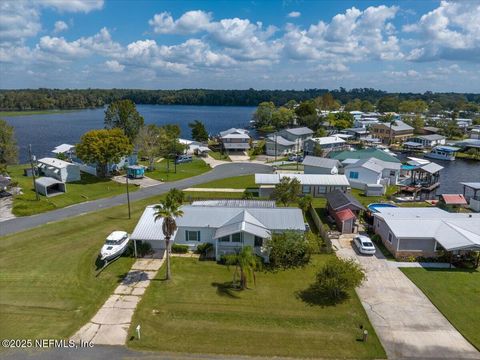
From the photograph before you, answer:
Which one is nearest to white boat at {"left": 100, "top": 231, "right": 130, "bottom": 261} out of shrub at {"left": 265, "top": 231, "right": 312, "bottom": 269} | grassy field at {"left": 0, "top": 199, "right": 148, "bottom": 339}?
grassy field at {"left": 0, "top": 199, "right": 148, "bottom": 339}

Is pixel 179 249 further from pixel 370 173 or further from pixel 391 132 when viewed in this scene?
pixel 391 132

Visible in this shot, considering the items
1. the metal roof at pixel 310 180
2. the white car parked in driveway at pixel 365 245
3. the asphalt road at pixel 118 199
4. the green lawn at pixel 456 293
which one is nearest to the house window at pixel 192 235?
the white car parked in driveway at pixel 365 245

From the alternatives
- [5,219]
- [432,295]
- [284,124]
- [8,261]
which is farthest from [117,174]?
[284,124]

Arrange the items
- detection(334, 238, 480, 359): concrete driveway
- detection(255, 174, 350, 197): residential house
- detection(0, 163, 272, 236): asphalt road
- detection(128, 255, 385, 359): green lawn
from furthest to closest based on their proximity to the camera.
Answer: detection(255, 174, 350, 197): residential house, detection(0, 163, 272, 236): asphalt road, detection(128, 255, 385, 359): green lawn, detection(334, 238, 480, 359): concrete driveway

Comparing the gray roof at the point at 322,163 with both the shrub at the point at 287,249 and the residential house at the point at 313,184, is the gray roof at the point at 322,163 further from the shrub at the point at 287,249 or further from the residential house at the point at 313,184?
the shrub at the point at 287,249

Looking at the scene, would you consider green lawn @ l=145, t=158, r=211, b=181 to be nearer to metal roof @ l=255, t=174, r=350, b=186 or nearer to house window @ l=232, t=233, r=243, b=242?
metal roof @ l=255, t=174, r=350, b=186
